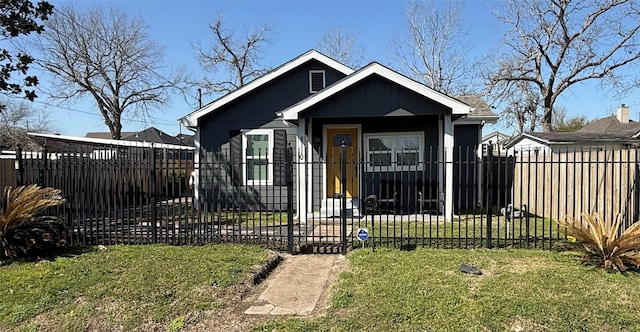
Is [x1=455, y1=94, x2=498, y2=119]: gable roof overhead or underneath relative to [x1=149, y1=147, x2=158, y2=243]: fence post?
overhead

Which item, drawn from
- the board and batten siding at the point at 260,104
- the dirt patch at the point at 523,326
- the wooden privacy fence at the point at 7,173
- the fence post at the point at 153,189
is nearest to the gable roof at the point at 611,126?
the board and batten siding at the point at 260,104

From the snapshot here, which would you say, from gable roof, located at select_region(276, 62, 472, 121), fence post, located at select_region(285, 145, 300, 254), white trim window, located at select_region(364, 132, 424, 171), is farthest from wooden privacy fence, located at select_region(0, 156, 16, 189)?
white trim window, located at select_region(364, 132, 424, 171)

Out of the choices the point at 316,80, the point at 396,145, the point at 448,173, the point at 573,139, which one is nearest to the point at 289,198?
the point at 448,173

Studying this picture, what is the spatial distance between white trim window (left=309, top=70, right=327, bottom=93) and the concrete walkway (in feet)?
21.8

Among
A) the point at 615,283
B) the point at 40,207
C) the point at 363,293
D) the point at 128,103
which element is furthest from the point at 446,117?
the point at 128,103

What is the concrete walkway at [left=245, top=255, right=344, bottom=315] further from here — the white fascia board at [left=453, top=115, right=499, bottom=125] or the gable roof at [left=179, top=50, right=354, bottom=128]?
the white fascia board at [left=453, top=115, right=499, bottom=125]

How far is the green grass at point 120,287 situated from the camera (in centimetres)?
466

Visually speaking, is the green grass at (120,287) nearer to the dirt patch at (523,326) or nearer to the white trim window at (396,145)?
the dirt patch at (523,326)

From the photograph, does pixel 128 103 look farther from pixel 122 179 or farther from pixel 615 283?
pixel 615 283

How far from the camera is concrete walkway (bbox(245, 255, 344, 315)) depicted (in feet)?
15.7

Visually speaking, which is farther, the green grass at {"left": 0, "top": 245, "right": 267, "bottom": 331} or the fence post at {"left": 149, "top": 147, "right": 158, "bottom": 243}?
the fence post at {"left": 149, "top": 147, "right": 158, "bottom": 243}

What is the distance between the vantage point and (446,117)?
9797 millimetres

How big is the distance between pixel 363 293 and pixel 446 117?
6.06 m

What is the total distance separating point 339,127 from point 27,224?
24.0 ft
